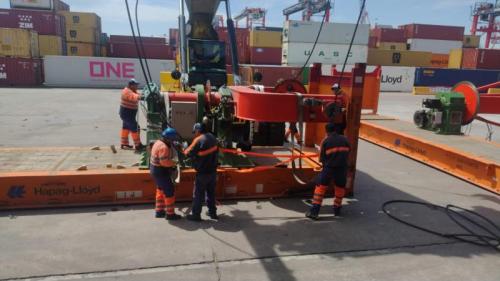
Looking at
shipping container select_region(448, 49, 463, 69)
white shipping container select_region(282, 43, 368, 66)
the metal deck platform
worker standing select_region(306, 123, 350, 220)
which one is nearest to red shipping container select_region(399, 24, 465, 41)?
shipping container select_region(448, 49, 463, 69)

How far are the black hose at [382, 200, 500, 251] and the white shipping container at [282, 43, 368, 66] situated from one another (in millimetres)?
29792

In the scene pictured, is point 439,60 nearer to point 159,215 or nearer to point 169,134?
point 169,134

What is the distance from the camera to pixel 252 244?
4562 mm

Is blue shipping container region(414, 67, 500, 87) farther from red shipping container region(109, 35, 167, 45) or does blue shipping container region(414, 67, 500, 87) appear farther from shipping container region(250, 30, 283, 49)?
red shipping container region(109, 35, 167, 45)

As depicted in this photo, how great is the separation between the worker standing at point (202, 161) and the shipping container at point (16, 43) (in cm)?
2945

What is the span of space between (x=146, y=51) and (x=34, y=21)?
9.95 metres

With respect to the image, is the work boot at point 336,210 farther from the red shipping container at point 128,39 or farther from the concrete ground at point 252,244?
the red shipping container at point 128,39

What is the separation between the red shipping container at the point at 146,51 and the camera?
3750cm

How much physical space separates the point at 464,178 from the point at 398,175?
1.22m

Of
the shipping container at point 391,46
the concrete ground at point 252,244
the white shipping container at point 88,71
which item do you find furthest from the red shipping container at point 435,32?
the concrete ground at point 252,244

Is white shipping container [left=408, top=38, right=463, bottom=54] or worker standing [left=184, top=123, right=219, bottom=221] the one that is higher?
white shipping container [left=408, top=38, right=463, bottom=54]

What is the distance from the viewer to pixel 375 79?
13.2 m

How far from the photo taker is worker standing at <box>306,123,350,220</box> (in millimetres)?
5309

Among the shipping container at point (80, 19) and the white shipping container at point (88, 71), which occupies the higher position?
the shipping container at point (80, 19)
